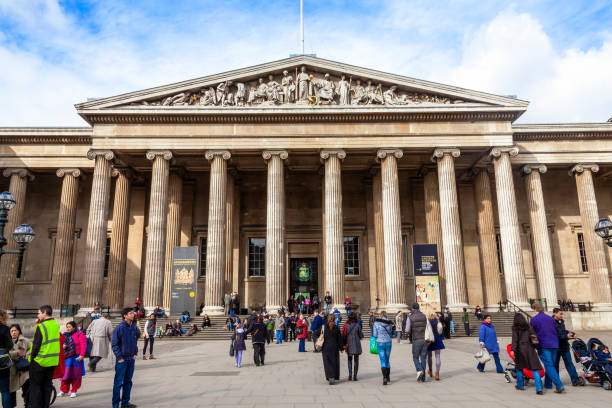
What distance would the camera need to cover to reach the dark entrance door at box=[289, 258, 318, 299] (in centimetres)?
3114

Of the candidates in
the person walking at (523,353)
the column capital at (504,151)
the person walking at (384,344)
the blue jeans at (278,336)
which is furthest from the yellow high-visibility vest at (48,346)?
the column capital at (504,151)

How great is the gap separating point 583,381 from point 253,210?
81.1 ft

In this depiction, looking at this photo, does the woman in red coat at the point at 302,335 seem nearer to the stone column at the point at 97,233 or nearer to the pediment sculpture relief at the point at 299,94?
the stone column at the point at 97,233

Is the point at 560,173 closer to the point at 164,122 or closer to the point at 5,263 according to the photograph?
the point at 164,122

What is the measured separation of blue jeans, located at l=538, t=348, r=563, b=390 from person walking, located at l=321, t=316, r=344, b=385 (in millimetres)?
3993

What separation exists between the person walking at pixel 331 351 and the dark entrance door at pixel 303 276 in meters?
21.5

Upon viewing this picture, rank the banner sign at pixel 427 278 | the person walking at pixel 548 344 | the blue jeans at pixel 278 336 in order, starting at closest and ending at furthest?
the person walking at pixel 548 344 < the blue jeans at pixel 278 336 < the banner sign at pixel 427 278

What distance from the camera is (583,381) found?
914 cm

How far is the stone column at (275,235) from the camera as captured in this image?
78.1 feet

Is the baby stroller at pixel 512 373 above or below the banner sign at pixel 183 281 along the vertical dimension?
below

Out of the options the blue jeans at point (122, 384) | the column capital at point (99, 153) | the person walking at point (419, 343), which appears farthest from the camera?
the column capital at point (99, 153)

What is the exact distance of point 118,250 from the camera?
26312 mm

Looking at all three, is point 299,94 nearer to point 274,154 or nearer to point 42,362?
point 274,154

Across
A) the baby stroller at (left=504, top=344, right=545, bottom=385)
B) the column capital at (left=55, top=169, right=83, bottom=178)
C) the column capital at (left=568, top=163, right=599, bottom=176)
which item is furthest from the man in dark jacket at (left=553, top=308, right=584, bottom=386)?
the column capital at (left=55, top=169, right=83, bottom=178)
